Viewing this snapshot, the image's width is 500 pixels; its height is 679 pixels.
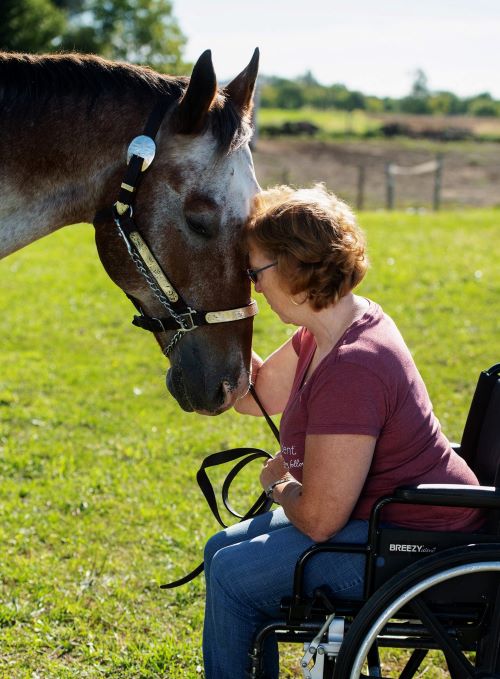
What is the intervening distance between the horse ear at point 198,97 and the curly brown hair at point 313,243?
0.36 m

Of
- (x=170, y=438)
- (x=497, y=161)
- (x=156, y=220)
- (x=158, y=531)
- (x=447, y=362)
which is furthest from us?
(x=497, y=161)

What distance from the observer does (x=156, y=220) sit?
2.43 metres

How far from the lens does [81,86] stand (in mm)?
2475

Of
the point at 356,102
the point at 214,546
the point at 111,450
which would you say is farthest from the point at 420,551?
the point at 356,102

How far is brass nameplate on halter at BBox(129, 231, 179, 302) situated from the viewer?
243cm

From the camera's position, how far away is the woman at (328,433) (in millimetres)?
2064

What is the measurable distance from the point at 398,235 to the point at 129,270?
1058 centimetres

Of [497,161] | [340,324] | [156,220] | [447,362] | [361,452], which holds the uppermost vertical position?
[497,161]

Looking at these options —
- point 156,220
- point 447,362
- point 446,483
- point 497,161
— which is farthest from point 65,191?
point 497,161

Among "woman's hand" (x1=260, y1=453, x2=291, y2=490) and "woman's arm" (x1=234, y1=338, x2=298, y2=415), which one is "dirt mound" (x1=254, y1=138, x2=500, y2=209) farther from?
"woman's hand" (x1=260, y1=453, x2=291, y2=490)

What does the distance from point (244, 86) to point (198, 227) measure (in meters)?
0.52

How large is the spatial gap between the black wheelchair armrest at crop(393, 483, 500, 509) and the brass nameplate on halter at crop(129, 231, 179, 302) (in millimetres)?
938

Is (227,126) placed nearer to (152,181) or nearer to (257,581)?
(152,181)

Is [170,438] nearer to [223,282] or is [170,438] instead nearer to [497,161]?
[223,282]
